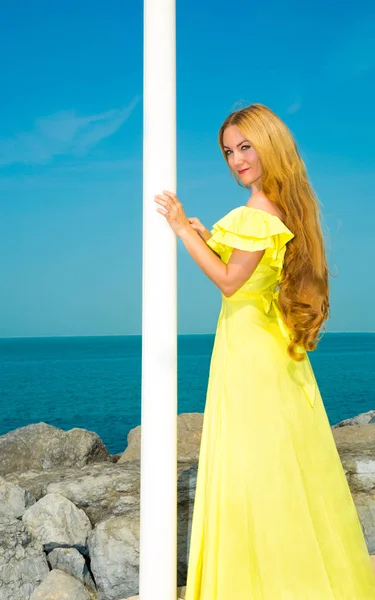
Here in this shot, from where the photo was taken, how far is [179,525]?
140 inches

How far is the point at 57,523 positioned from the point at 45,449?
8.46ft

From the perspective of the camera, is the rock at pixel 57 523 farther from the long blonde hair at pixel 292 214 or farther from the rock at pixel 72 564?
the long blonde hair at pixel 292 214

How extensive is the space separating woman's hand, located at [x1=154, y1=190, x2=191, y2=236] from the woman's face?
0.98 ft

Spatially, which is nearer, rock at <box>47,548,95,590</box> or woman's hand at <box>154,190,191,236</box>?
woman's hand at <box>154,190,191,236</box>

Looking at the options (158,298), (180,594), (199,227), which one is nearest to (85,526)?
(180,594)

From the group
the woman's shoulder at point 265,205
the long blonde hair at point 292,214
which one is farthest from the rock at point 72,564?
the woman's shoulder at point 265,205

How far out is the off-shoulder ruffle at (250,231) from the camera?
253cm

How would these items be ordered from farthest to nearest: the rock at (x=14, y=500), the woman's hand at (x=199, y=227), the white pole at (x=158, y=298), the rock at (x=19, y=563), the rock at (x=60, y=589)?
the rock at (x=14, y=500), the rock at (x=19, y=563), the rock at (x=60, y=589), the woman's hand at (x=199, y=227), the white pole at (x=158, y=298)

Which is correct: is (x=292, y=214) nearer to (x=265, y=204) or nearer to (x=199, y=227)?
(x=265, y=204)

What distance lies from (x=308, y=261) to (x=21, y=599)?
6.62 feet

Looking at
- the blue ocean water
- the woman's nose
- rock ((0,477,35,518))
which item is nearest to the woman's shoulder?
the woman's nose

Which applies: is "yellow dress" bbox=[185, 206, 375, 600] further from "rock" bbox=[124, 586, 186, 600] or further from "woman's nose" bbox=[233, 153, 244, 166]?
"rock" bbox=[124, 586, 186, 600]

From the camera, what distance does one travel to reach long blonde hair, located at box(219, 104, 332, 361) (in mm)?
2658

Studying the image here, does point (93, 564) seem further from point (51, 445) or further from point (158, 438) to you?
point (51, 445)
